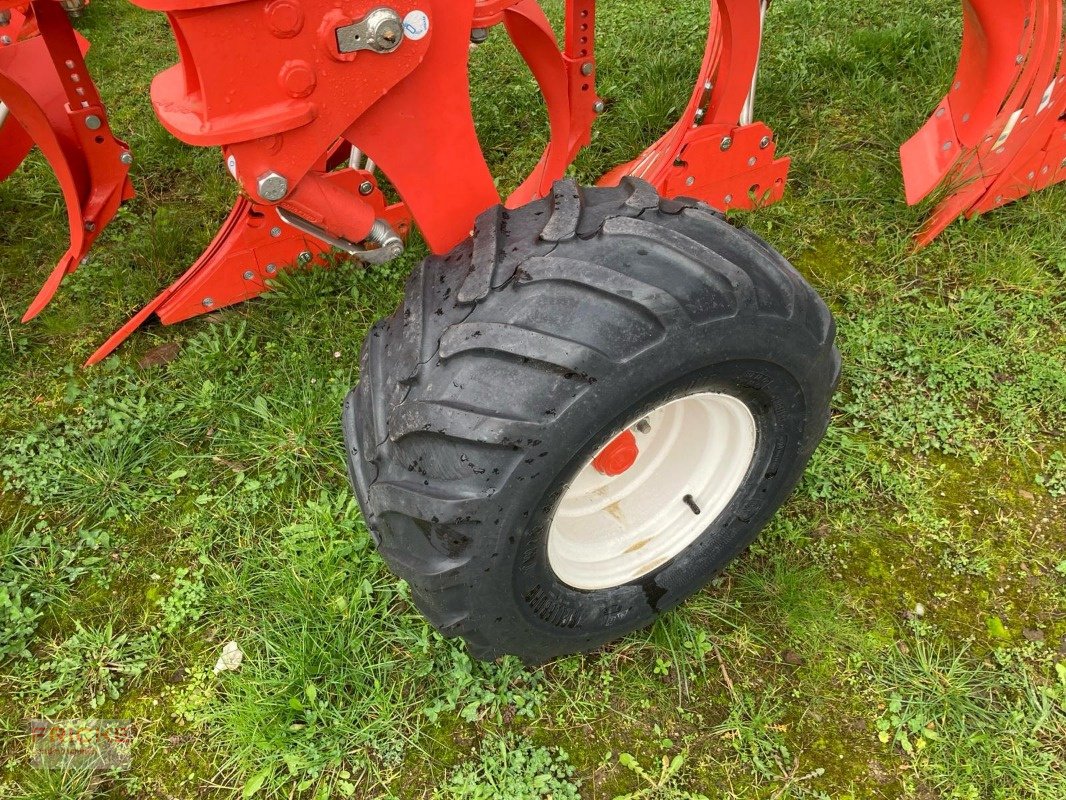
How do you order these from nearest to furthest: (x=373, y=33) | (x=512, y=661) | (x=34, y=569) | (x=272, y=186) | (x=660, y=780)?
(x=373, y=33), (x=272, y=186), (x=660, y=780), (x=512, y=661), (x=34, y=569)

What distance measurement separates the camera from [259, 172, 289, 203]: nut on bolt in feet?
4.96

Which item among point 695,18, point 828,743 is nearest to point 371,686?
point 828,743

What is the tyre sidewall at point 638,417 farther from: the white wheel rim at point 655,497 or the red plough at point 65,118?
the red plough at point 65,118

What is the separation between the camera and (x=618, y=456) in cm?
186

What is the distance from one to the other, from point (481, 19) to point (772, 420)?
3.69 feet

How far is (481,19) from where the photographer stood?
1.75 metres

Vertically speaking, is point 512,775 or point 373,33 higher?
point 373,33

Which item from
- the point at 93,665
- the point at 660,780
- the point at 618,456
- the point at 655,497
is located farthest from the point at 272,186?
the point at 660,780

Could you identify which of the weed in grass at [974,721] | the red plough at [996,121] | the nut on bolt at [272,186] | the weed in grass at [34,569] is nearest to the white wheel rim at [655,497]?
the weed in grass at [974,721]

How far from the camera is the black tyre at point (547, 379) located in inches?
54.9

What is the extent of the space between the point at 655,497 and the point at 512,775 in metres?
0.76

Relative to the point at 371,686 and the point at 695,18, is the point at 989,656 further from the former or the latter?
the point at 695,18

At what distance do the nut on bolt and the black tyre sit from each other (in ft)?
1.03

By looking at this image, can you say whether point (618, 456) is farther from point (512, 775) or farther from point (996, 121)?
point (996, 121)
